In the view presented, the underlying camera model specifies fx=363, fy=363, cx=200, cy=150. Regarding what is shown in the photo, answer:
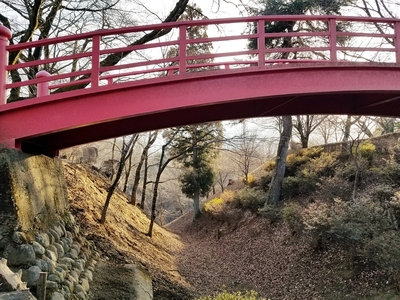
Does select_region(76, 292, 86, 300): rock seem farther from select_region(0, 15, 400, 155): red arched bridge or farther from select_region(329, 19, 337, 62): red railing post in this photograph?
select_region(329, 19, 337, 62): red railing post

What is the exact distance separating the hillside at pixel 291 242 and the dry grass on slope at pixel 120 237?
0.06 metres

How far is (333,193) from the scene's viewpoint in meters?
14.6

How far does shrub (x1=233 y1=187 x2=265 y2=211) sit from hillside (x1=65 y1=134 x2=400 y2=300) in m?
0.06

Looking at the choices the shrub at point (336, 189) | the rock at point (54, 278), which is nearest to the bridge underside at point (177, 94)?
the rock at point (54, 278)

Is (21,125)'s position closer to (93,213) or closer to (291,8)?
(93,213)

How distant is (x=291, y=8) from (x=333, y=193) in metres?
8.31

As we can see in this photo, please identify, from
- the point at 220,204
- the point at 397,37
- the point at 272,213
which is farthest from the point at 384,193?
the point at 220,204

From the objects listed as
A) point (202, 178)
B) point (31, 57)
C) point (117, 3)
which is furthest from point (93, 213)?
point (202, 178)

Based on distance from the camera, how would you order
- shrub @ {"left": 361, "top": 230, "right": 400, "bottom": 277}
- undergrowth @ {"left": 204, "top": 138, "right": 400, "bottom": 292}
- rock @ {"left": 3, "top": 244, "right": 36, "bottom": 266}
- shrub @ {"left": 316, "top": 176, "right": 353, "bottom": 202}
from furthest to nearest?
1. shrub @ {"left": 316, "top": 176, "right": 353, "bottom": 202}
2. undergrowth @ {"left": 204, "top": 138, "right": 400, "bottom": 292}
3. shrub @ {"left": 361, "top": 230, "right": 400, "bottom": 277}
4. rock @ {"left": 3, "top": 244, "right": 36, "bottom": 266}

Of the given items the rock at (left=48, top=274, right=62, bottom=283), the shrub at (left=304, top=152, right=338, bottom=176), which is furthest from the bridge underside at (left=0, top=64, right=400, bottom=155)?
the shrub at (left=304, top=152, right=338, bottom=176)

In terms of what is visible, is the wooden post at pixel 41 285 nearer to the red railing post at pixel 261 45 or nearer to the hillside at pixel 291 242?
the hillside at pixel 291 242

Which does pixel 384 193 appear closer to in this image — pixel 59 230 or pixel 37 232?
pixel 59 230

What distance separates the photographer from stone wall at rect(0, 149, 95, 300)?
4754 millimetres

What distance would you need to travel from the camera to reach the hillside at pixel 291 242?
889cm
